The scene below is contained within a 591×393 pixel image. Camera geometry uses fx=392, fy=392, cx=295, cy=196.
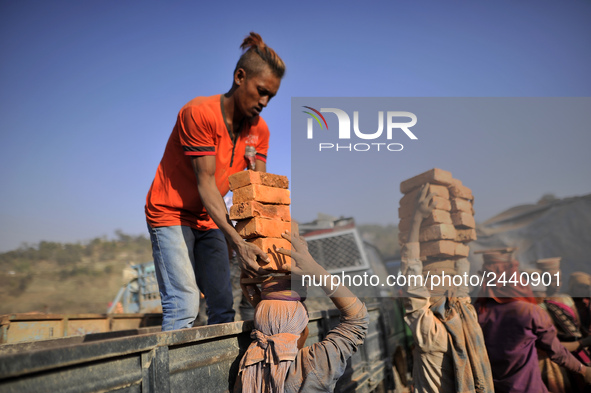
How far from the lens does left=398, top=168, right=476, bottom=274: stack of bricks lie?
314cm

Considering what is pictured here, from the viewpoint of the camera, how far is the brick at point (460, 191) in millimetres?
3223

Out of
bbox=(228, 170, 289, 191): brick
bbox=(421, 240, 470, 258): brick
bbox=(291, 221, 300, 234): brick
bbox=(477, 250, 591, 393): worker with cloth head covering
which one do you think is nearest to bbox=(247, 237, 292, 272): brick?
bbox=(291, 221, 300, 234): brick

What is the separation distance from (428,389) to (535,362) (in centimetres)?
109

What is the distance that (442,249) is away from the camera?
3143mm

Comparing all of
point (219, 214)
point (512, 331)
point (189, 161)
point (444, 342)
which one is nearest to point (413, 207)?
point (444, 342)

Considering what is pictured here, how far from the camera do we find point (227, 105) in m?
2.44

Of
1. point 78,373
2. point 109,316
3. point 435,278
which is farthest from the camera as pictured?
point 109,316

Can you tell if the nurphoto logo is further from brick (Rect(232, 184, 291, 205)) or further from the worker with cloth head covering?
the worker with cloth head covering

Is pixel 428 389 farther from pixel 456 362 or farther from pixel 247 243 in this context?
pixel 247 243

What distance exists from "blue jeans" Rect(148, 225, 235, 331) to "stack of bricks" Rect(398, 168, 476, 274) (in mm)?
1554

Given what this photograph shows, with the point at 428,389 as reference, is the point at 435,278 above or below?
above

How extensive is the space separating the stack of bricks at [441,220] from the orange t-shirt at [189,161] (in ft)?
4.84

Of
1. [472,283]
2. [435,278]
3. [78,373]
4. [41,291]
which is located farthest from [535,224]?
[41,291]

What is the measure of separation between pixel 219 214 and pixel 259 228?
253 mm
